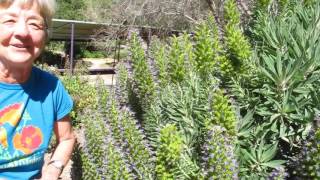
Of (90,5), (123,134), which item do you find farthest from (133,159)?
(90,5)

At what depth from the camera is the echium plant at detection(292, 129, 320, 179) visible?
2.28 meters

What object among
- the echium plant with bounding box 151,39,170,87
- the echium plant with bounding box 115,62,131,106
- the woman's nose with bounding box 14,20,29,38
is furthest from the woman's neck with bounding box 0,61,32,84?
the echium plant with bounding box 115,62,131,106

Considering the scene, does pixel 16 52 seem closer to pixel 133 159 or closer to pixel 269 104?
pixel 133 159

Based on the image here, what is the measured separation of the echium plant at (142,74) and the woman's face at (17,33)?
53.0 inches

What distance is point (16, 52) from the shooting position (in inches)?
84.7

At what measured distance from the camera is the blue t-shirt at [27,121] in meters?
2.21

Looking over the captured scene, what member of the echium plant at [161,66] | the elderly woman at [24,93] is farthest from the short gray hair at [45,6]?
the echium plant at [161,66]

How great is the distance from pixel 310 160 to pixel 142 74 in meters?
1.53

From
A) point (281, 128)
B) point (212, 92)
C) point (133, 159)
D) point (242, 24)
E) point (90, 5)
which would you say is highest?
point (90, 5)

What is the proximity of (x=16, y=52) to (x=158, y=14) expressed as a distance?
47.7ft

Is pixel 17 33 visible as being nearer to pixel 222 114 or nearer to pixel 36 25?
pixel 36 25

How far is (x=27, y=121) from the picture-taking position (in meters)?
2.29

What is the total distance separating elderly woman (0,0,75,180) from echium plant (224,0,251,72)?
1.18m

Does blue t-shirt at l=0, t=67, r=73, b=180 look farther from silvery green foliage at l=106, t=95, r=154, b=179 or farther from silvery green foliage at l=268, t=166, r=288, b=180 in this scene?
silvery green foliage at l=268, t=166, r=288, b=180
